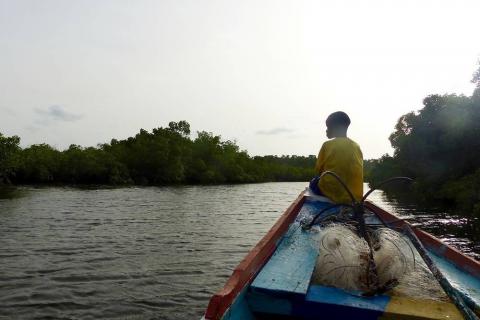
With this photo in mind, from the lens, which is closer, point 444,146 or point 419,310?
point 419,310

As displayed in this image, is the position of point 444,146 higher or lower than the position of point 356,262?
higher

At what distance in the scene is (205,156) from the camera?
269ft

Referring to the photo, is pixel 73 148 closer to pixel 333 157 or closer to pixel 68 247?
pixel 68 247

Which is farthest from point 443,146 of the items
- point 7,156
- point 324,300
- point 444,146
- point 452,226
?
point 7,156

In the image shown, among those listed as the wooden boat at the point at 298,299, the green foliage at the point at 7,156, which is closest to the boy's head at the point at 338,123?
the wooden boat at the point at 298,299

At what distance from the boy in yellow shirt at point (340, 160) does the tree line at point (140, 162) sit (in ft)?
149

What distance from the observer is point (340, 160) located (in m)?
6.16

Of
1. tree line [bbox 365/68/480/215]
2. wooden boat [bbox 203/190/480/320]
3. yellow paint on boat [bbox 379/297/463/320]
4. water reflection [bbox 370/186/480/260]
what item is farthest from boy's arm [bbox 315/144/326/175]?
tree line [bbox 365/68/480/215]

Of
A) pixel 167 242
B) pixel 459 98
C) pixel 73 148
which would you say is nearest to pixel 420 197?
pixel 459 98

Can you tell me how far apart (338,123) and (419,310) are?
4.07 m

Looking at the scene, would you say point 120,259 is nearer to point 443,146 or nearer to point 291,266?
point 291,266

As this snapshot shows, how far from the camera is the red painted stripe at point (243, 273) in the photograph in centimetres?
240

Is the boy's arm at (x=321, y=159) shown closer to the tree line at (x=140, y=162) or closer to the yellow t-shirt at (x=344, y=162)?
the yellow t-shirt at (x=344, y=162)

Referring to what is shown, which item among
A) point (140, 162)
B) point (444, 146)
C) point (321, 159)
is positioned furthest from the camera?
point (140, 162)
